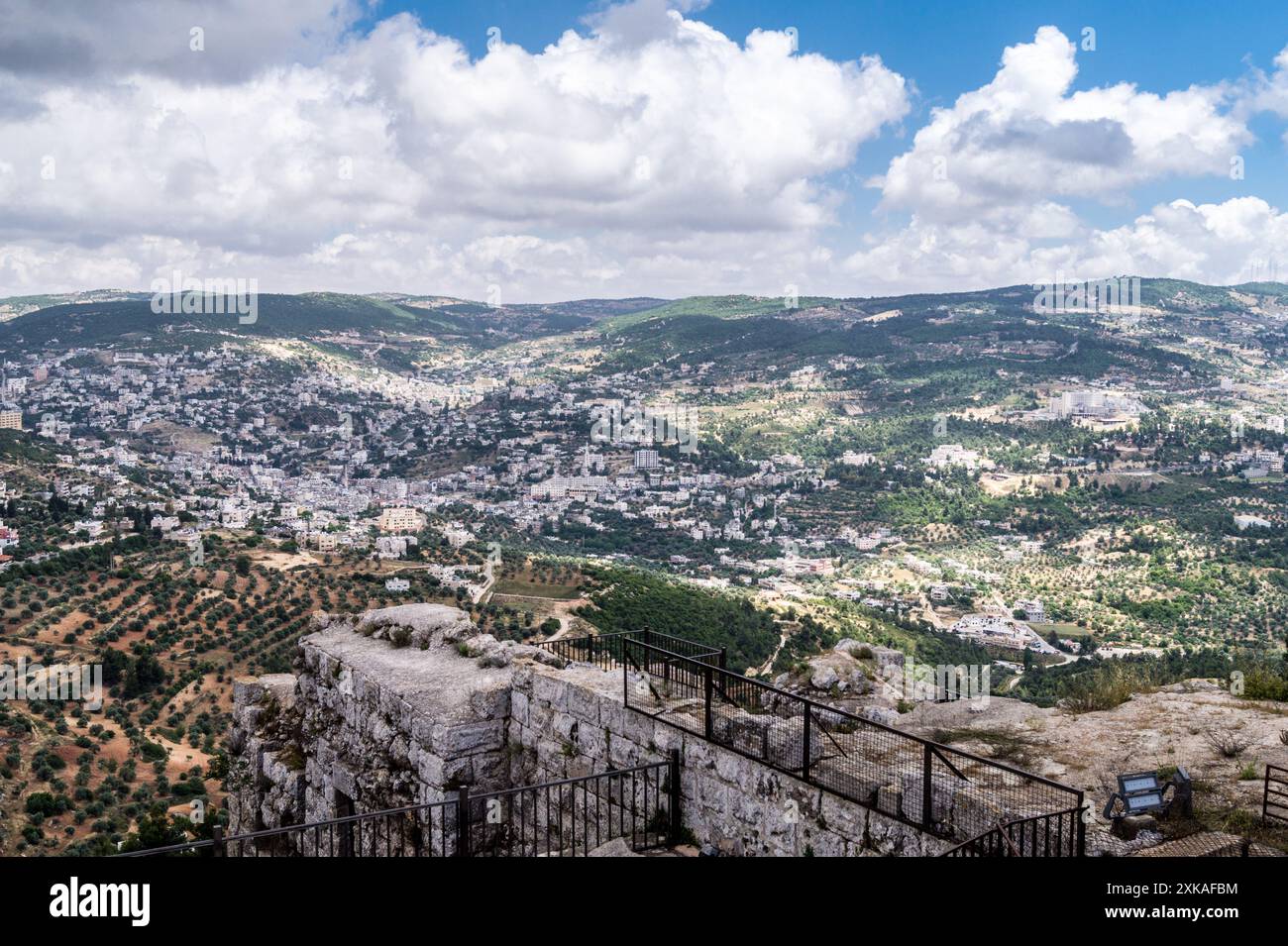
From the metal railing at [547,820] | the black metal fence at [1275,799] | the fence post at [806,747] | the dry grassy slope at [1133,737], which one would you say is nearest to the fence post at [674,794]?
the metal railing at [547,820]

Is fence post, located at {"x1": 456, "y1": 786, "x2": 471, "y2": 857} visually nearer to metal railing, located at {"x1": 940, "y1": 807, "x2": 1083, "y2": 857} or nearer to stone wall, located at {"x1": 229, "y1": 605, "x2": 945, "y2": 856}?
stone wall, located at {"x1": 229, "y1": 605, "x2": 945, "y2": 856}

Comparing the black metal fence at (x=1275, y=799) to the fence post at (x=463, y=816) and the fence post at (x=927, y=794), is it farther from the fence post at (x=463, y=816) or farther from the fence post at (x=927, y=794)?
the fence post at (x=463, y=816)

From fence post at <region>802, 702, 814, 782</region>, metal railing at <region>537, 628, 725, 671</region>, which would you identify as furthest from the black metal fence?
metal railing at <region>537, 628, 725, 671</region>

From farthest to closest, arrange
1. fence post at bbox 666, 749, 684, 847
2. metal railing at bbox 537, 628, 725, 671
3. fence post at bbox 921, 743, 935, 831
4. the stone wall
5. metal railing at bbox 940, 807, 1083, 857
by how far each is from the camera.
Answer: metal railing at bbox 537, 628, 725, 671, fence post at bbox 666, 749, 684, 847, the stone wall, fence post at bbox 921, 743, 935, 831, metal railing at bbox 940, 807, 1083, 857

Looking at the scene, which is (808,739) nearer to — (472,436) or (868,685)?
(868,685)

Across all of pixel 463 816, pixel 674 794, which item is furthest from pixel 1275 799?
pixel 463 816
